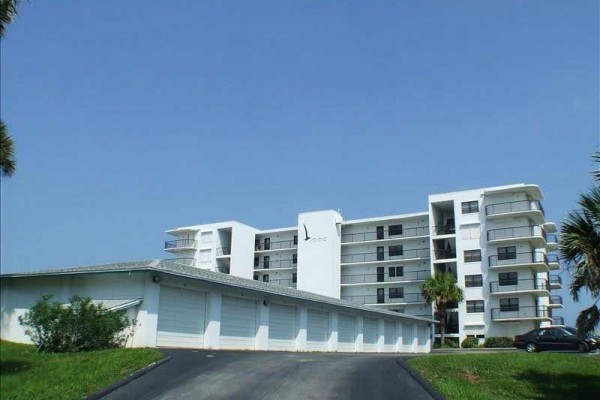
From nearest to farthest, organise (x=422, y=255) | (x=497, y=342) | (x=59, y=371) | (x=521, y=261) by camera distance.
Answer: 1. (x=59, y=371)
2. (x=497, y=342)
3. (x=521, y=261)
4. (x=422, y=255)

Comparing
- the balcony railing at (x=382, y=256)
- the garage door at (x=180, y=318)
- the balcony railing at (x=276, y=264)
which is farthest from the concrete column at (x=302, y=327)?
the balcony railing at (x=276, y=264)

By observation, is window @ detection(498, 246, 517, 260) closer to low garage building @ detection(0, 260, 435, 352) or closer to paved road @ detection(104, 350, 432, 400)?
low garage building @ detection(0, 260, 435, 352)

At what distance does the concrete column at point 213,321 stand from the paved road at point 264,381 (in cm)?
590

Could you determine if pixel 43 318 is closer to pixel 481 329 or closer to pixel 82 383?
pixel 82 383

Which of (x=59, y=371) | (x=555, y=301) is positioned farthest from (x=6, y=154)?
(x=555, y=301)

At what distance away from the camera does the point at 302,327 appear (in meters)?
32.2

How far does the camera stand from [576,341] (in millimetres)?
32875

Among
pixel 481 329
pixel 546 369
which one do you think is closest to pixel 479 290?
pixel 481 329

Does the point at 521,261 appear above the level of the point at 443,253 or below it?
below

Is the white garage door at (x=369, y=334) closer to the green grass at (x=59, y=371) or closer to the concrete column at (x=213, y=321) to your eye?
the concrete column at (x=213, y=321)

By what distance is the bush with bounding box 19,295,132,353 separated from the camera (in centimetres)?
2003

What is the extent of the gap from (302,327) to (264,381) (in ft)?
56.1

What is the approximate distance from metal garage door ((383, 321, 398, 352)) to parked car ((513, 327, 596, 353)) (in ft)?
38.3

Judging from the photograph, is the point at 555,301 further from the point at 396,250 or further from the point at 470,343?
the point at 396,250
